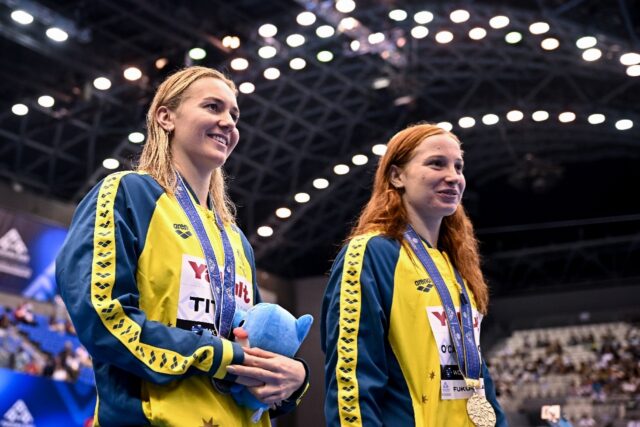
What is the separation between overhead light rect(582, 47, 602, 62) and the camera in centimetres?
1339

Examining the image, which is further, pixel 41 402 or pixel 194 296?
pixel 41 402

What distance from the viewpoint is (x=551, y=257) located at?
797 inches

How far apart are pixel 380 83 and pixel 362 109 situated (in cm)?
105

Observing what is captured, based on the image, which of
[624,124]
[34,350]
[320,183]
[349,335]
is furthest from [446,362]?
[320,183]

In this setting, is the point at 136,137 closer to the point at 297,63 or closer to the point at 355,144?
the point at 297,63

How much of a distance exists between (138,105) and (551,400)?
379 inches

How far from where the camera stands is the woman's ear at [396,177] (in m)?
3.42

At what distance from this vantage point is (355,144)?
16500 mm

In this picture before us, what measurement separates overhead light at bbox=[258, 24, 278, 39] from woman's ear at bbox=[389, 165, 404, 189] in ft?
30.3

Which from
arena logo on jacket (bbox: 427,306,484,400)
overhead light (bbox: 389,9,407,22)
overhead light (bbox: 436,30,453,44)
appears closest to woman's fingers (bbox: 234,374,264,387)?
arena logo on jacket (bbox: 427,306,484,400)

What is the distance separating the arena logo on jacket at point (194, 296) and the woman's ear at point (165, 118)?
1.70ft

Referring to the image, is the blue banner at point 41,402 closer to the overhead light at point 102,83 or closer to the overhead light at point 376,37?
the overhead light at point 102,83

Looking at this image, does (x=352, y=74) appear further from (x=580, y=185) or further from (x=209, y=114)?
(x=209, y=114)

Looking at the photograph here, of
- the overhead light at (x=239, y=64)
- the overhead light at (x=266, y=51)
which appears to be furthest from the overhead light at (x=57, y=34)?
the overhead light at (x=266, y=51)
